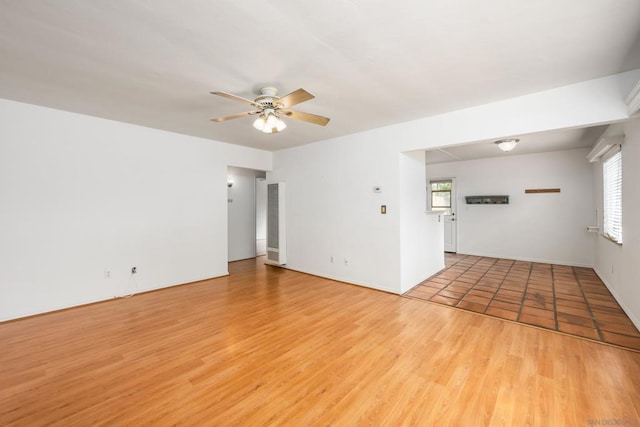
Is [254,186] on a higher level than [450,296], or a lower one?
higher

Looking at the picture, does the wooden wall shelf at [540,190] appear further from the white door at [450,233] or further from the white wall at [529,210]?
the white door at [450,233]

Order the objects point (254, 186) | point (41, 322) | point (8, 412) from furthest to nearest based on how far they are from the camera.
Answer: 1. point (254, 186)
2. point (41, 322)
3. point (8, 412)

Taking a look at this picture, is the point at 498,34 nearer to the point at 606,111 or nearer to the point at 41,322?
the point at 606,111

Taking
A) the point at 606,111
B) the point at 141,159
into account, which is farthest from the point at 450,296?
the point at 141,159

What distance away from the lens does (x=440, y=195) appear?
7840 millimetres

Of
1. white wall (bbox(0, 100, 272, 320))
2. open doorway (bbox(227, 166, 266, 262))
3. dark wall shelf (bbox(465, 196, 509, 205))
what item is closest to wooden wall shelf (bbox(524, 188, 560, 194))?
dark wall shelf (bbox(465, 196, 509, 205))

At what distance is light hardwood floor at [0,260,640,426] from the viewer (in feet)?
5.88

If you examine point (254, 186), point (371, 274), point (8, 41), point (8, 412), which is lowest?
point (8, 412)

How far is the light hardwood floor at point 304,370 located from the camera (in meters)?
1.79

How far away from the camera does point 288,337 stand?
9.31ft

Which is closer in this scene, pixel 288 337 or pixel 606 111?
pixel 606 111

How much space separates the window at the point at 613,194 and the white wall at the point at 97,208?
20.7ft

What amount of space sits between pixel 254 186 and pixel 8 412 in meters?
6.16

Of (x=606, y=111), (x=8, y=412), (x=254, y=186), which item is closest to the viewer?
(x=8, y=412)
